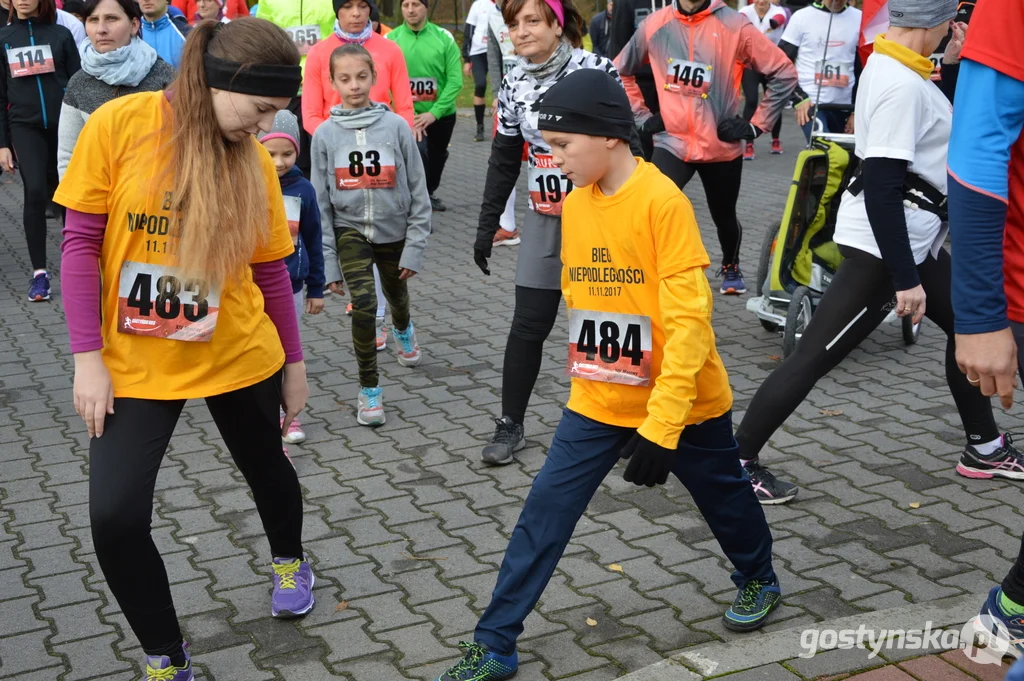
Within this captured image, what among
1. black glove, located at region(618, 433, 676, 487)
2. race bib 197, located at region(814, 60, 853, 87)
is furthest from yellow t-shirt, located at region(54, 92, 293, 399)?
race bib 197, located at region(814, 60, 853, 87)

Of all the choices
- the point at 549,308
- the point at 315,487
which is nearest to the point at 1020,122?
the point at 549,308

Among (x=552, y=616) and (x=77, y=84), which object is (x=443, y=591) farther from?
(x=77, y=84)

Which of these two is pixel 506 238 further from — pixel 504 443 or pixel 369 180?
pixel 504 443

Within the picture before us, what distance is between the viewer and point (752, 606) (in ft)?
12.4

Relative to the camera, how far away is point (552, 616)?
393 centimetres

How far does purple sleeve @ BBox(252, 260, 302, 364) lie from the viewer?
3656mm

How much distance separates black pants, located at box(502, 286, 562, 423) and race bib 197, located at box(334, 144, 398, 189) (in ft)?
3.48

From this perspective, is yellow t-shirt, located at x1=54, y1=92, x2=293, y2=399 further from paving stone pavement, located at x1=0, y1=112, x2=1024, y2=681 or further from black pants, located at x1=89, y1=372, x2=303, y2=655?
paving stone pavement, located at x1=0, y1=112, x2=1024, y2=681

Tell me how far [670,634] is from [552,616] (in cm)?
39

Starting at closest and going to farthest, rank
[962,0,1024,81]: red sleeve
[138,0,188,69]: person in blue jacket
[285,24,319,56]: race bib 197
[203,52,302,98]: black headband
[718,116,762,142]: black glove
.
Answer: [962,0,1024,81]: red sleeve, [203,52,302,98]: black headband, [718,116,762,142]: black glove, [138,0,188,69]: person in blue jacket, [285,24,319,56]: race bib 197

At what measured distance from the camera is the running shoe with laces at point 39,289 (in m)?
8.62

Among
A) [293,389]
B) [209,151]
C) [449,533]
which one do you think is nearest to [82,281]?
[209,151]

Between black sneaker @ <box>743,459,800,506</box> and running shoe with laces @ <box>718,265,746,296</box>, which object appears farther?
running shoe with laces @ <box>718,265,746,296</box>

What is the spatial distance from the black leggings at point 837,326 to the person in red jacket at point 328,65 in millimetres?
4066
